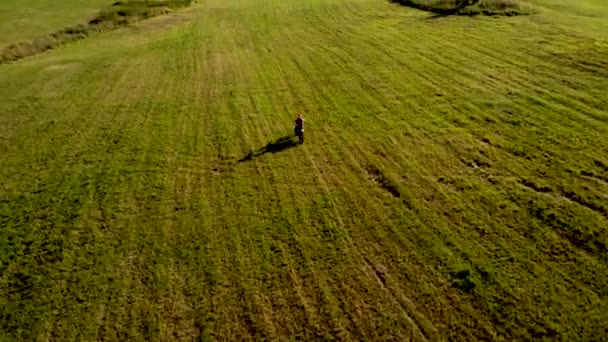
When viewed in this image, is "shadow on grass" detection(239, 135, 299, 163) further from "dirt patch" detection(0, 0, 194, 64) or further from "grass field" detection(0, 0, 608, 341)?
"dirt patch" detection(0, 0, 194, 64)

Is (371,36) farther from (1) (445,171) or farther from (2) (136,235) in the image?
(2) (136,235)

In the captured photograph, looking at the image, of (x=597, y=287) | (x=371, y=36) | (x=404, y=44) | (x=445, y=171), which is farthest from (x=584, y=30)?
(x=597, y=287)

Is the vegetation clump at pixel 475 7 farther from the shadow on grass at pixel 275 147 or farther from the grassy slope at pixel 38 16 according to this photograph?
the grassy slope at pixel 38 16

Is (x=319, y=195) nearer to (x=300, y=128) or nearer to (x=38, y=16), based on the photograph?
(x=300, y=128)

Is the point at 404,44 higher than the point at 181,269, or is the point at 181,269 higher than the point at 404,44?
the point at 404,44

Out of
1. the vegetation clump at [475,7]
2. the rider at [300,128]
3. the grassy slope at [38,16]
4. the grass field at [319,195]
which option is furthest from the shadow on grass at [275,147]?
the grassy slope at [38,16]
